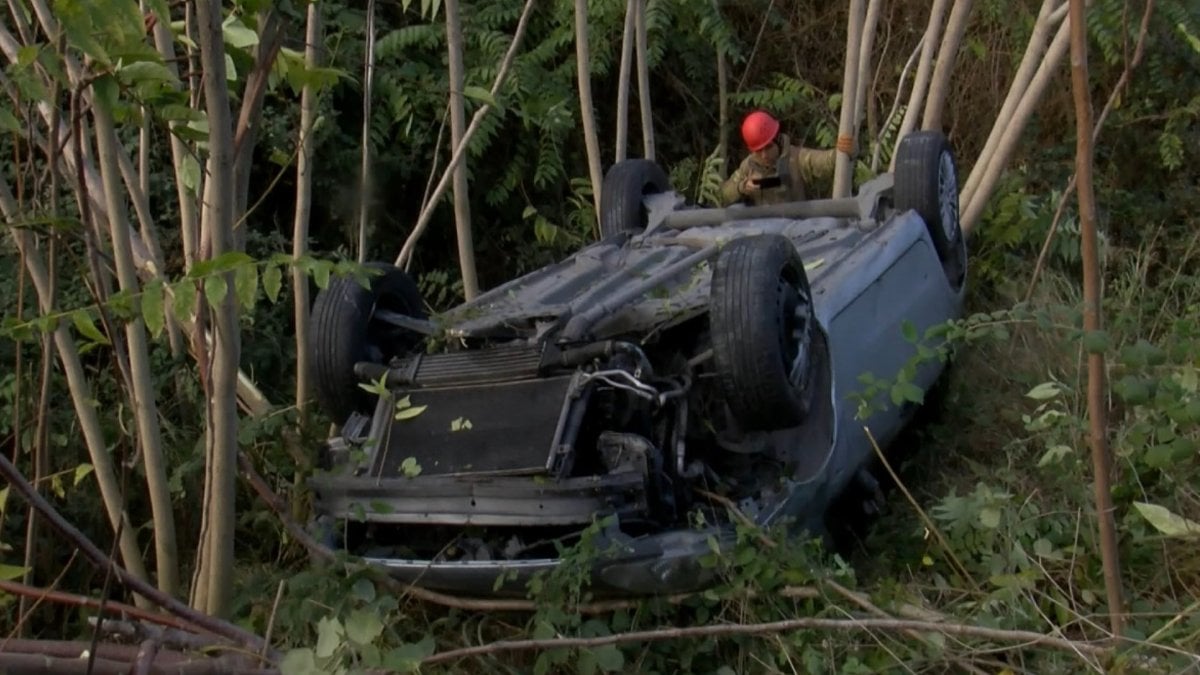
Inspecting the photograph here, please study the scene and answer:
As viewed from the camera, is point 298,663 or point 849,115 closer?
point 298,663

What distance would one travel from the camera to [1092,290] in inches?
102

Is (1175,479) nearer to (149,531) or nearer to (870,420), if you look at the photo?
(870,420)

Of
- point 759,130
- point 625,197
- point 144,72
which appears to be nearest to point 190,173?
point 144,72

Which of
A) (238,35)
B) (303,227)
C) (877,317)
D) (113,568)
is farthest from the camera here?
(303,227)

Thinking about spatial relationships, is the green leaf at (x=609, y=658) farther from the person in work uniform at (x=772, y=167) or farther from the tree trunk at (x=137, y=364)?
the person in work uniform at (x=772, y=167)

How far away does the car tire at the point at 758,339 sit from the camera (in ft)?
13.2

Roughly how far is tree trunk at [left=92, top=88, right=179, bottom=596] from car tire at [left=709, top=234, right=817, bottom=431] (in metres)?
1.73

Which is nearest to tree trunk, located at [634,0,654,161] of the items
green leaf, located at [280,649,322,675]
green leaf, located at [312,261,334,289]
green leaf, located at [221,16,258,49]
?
green leaf, located at [221,16,258,49]

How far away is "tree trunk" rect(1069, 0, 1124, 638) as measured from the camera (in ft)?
7.76

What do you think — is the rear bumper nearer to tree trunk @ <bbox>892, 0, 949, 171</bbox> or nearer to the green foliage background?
the green foliage background

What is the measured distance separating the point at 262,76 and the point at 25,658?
51.1 inches

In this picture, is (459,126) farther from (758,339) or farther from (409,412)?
(758,339)

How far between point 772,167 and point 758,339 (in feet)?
8.57

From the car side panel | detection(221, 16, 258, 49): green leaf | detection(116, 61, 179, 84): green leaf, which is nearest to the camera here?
detection(116, 61, 179, 84): green leaf
